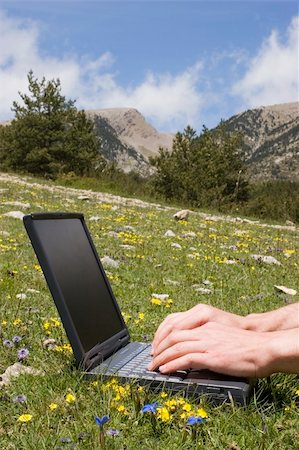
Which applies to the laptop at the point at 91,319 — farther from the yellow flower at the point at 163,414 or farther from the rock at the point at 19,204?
the rock at the point at 19,204

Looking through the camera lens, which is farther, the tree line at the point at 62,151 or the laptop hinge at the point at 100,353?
the tree line at the point at 62,151

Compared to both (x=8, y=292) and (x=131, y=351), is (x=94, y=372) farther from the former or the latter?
(x=8, y=292)

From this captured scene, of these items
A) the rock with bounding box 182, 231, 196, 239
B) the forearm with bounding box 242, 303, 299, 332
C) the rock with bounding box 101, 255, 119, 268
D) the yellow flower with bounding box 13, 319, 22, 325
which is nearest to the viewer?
the forearm with bounding box 242, 303, 299, 332

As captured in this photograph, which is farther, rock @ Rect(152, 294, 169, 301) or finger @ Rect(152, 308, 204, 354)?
rock @ Rect(152, 294, 169, 301)

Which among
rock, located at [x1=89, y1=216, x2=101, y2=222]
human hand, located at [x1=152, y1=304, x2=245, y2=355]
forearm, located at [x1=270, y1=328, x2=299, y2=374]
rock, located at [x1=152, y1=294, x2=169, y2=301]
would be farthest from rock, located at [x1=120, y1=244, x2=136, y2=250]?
forearm, located at [x1=270, y1=328, x2=299, y2=374]

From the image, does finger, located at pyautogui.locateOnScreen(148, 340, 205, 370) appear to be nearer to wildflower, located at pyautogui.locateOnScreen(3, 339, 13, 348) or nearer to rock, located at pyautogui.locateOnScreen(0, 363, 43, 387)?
rock, located at pyautogui.locateOnScreen(0, 363, 43, 387)

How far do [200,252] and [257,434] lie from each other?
803cm

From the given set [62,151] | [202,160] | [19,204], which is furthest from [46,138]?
[19,204]

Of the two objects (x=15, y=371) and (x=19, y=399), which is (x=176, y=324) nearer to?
(x=19, y=399)

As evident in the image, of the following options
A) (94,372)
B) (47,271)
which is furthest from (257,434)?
(47,271)

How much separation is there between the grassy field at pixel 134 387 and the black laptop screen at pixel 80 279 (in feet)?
1.04

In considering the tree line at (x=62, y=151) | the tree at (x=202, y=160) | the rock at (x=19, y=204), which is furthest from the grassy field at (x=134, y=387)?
the tree at (x=202, y=160)

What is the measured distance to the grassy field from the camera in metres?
2.68

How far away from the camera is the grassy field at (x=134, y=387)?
2682 millimetres
